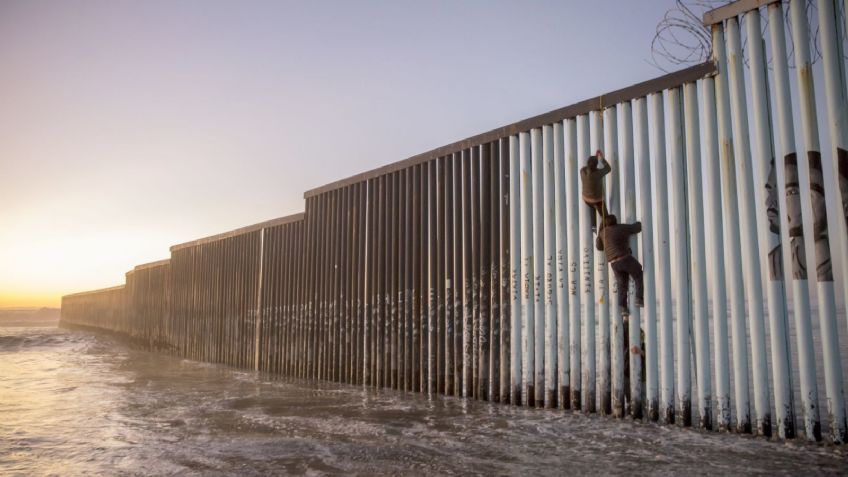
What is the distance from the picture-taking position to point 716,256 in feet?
16.6

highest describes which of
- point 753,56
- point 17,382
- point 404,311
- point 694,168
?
point 753,56

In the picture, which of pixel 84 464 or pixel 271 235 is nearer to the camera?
pixel 84 464

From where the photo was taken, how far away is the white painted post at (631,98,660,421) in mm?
5441

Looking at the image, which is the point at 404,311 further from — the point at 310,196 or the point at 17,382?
the point at 17,382

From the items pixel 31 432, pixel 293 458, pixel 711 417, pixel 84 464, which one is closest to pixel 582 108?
pixel 711 417

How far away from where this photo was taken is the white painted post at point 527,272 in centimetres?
650

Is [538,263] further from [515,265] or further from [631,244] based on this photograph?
[631,244]

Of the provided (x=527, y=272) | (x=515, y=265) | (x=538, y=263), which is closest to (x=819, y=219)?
(x=538, y=263)

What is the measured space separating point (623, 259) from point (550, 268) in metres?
0.97

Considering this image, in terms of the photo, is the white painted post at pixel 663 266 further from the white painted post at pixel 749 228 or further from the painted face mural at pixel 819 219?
the painted face mural at pixel 819 219

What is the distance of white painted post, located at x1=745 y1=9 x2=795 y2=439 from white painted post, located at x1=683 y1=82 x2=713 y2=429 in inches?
19.8

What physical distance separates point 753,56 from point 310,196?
7.87m

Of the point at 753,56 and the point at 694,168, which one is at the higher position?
the point at 753,56

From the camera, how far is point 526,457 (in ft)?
13.5
